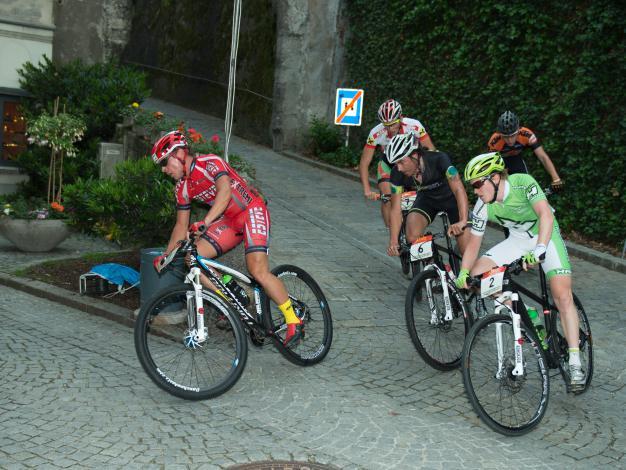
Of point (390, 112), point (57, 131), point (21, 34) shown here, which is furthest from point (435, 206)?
point (21, 34)

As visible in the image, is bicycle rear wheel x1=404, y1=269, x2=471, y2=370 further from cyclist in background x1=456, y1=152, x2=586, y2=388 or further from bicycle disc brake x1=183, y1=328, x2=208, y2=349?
bicycle disc brake x1=183, y1=328, x2=208, y2=349

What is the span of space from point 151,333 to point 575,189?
8249mm

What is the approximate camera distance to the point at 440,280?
277 inches

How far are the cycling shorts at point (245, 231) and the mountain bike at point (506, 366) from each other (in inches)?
71.6

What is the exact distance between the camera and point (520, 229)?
643 cm

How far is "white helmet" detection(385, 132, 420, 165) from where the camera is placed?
25.1 feet

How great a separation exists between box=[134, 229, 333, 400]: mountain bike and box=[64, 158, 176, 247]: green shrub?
2322 millimetres

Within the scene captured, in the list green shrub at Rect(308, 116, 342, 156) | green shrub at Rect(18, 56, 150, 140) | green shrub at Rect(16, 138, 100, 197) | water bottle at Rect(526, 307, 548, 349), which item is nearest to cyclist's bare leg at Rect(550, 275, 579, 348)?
water bottle at Rect(526, 307, 548, 349)

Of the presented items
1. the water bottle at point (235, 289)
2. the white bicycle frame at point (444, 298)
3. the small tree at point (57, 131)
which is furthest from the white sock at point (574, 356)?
the small tree at point (57, 131)

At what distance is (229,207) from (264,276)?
635mm

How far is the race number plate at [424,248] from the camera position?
7188mm

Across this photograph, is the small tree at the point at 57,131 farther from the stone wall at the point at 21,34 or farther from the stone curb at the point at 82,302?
the stone curb at the point at 82,302

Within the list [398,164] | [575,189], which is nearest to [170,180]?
[398,164]

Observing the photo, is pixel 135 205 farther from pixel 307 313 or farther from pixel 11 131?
pixel 11 131
